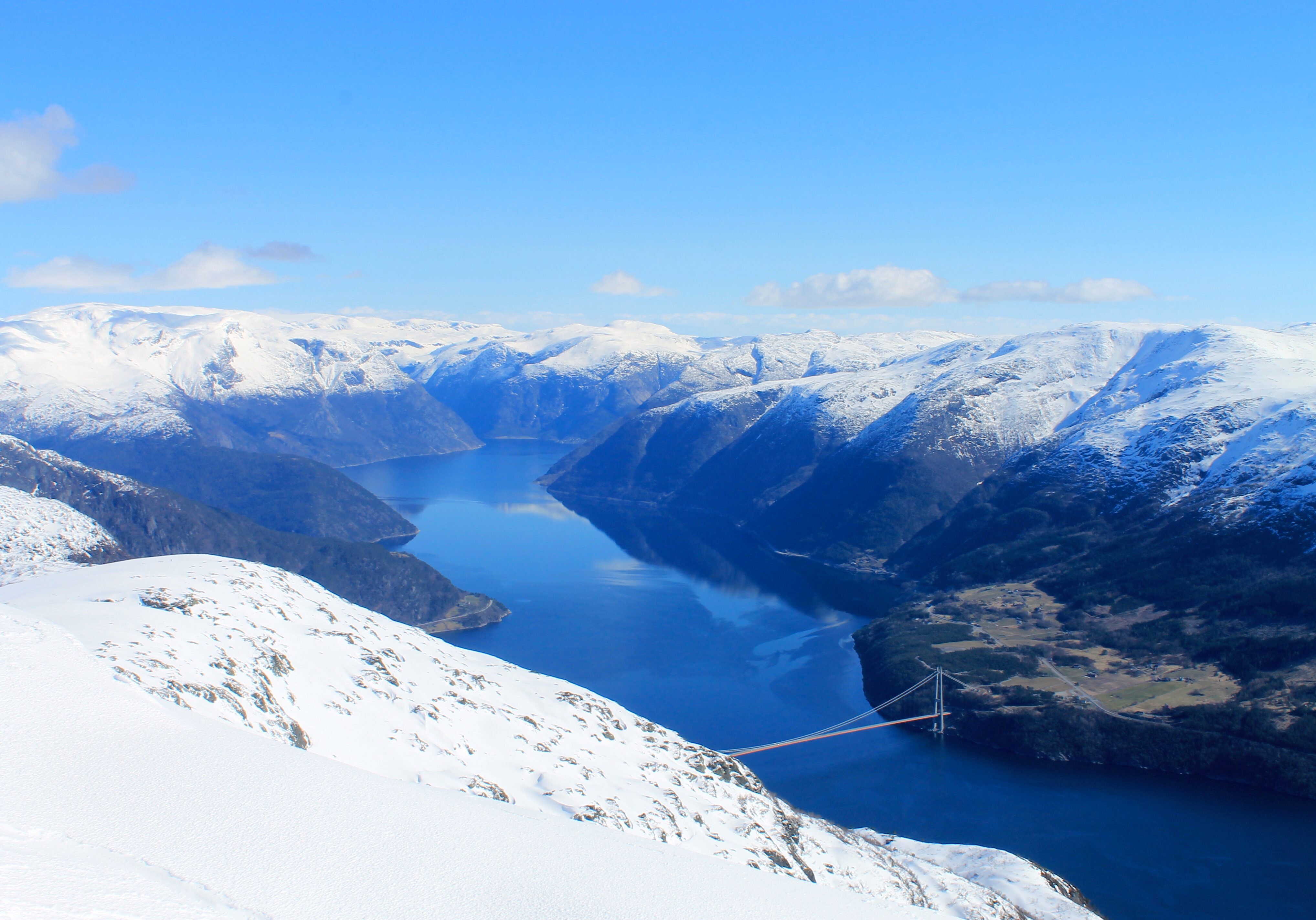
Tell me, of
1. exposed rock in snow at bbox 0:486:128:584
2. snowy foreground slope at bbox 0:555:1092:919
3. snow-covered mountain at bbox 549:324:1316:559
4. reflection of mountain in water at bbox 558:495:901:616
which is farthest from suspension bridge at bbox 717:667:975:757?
exposed rock in snow at bbox 0:486:128:584

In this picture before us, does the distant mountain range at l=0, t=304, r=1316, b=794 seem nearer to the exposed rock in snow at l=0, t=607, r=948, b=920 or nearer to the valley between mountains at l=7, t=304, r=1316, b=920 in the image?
the valley between mountains at l=7, t=304, r=1316, b=920

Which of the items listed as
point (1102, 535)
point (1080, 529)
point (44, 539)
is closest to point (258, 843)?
point (44, 539)

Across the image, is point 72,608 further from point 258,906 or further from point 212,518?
point 212,518

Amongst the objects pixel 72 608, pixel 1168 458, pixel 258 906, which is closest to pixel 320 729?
pixel 72 608

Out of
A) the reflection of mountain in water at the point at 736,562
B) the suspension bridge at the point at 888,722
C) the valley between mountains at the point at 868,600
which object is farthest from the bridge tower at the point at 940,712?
the reflection of mountain in water at the point at 736,562

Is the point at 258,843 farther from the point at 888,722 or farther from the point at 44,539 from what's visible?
the point at 44,539

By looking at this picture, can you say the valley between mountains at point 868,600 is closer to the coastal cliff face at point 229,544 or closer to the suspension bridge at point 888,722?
the coastal cliff face at point 229,544
